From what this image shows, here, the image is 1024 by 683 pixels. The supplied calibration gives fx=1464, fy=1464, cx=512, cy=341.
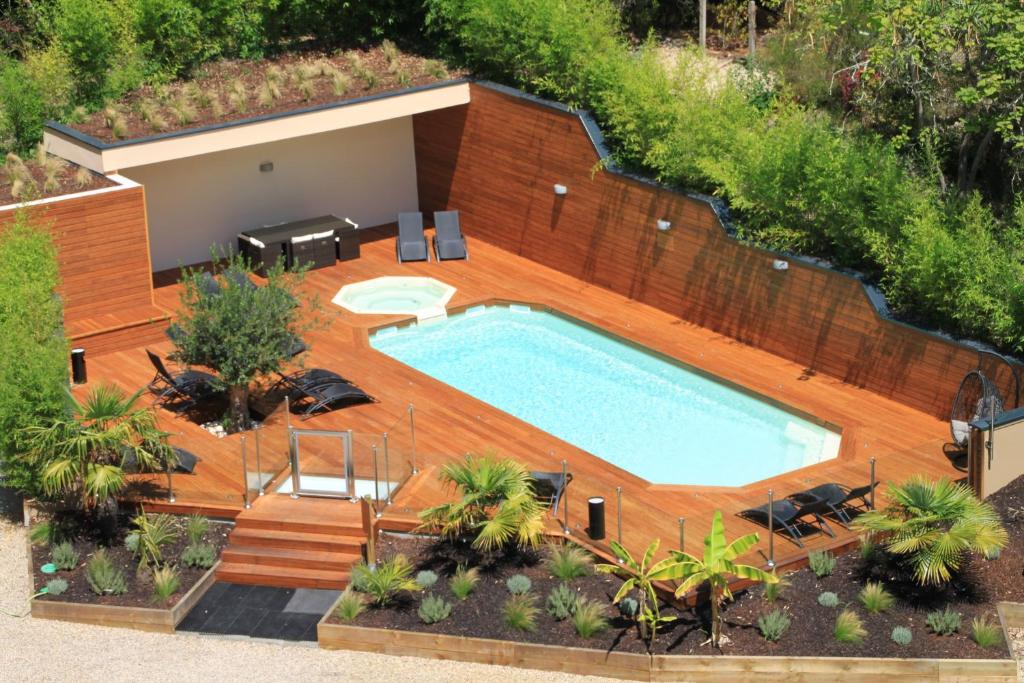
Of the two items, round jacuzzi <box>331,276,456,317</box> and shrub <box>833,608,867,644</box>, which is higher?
round jacuzzi <box>331,276,456,317</box>

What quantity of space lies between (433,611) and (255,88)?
11806 mm

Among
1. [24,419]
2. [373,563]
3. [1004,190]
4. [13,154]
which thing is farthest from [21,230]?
[1004,190]

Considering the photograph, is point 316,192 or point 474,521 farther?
point 316,192

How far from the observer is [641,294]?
20656 mm

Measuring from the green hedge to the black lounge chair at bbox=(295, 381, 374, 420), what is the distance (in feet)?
17.7

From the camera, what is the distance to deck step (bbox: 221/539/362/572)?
14391mm

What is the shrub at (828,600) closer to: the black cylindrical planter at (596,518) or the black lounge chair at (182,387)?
the black cylindrical planter at (596,518)

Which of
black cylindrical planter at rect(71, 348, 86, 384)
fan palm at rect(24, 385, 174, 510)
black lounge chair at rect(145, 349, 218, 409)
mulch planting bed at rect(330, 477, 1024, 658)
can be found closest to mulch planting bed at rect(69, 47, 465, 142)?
black cylindrical planter at rect(71, 348, 86, 384)

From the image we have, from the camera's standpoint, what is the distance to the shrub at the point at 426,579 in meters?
13.7

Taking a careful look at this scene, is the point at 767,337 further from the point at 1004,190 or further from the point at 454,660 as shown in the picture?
the point at 454,660

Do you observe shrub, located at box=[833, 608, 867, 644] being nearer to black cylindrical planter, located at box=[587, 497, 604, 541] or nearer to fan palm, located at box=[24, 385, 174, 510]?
black cylindrical planter, located at box=[587, 497, 604, 541]

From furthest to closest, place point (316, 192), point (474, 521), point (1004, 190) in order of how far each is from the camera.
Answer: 1. point (316, 192)
2. point (1004, 190)
3. point (474, 521)

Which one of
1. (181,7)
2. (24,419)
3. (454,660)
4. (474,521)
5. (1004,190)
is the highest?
(181,7)

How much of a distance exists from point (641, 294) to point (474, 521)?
745 centimetres
